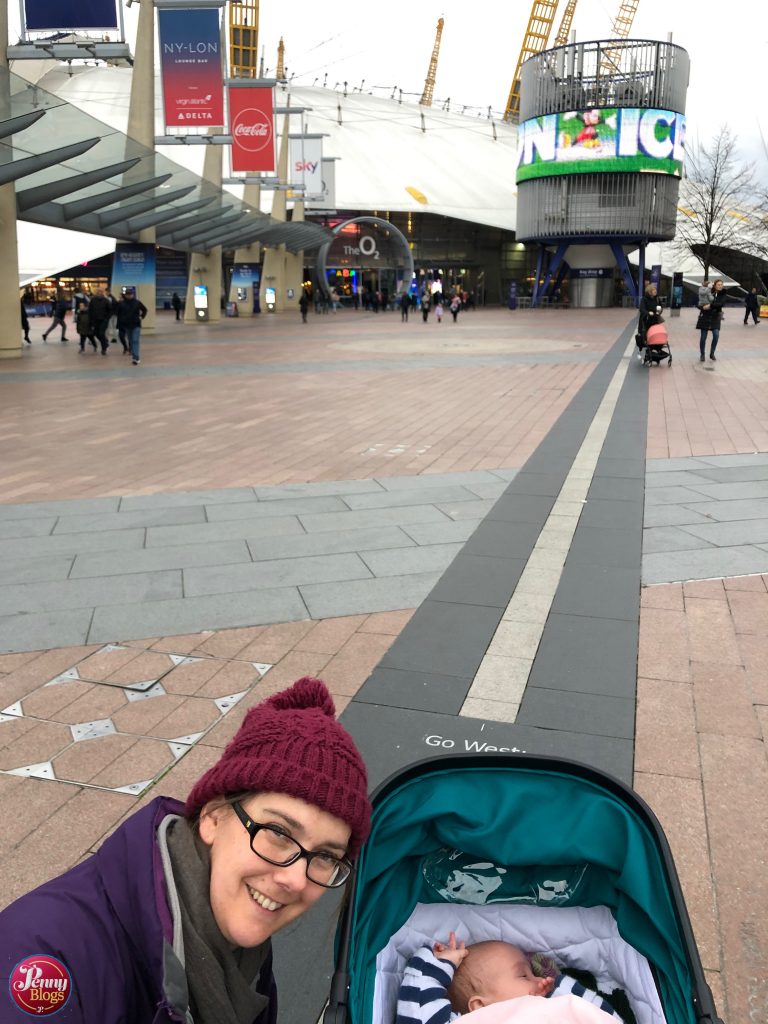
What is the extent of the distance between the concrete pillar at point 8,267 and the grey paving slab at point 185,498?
1273 centimetres

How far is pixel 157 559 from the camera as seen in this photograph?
230 inches

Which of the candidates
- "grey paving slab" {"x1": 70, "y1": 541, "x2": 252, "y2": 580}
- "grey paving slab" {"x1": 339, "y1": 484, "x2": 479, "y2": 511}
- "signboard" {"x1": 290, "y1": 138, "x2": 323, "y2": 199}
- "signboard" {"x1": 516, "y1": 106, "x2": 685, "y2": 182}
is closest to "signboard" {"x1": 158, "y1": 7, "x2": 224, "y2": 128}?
"grey paving slab" {"x1": 339, "y1": 484, "x2": 479, "y2": 511}

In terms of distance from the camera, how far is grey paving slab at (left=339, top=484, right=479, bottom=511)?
23.5 feet

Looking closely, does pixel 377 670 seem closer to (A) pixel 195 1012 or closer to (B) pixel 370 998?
(B) pixel 370 998

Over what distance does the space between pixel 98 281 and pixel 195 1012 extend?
6202 cm

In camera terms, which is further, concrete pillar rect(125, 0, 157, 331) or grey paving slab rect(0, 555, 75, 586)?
concrete pillar rect(125, 0, 157, 331)

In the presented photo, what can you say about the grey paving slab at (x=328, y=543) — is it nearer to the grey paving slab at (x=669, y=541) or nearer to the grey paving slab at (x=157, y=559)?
the grey paving slab at (x=157, y=559)

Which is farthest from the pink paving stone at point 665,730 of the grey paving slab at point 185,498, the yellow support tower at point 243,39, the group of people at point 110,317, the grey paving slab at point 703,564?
the yellow support tower at point 243,39

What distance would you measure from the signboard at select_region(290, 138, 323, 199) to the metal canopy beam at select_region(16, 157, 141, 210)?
23.0 metres

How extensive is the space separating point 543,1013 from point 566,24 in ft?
380

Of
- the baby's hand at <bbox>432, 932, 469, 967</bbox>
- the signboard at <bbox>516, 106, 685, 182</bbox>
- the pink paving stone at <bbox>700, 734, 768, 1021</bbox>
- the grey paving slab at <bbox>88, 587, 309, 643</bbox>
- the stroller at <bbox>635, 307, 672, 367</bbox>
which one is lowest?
the pink paving stone at <bbox>700, 734, 768, 1021</bbox>

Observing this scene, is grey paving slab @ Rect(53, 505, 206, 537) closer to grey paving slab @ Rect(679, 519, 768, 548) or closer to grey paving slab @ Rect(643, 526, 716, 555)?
grey paving slab @ Rect(643, 526, 716, 555)

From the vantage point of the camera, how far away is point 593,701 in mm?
3861

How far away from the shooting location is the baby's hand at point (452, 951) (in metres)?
2.17
